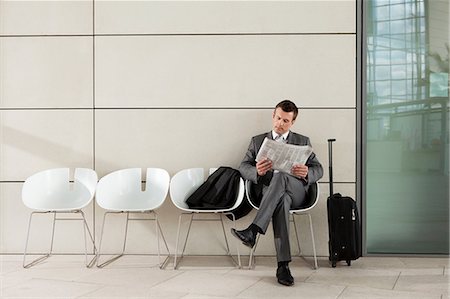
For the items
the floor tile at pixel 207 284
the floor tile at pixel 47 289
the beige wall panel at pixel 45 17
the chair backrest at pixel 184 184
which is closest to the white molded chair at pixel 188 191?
the chair backrest at pixel 184 184

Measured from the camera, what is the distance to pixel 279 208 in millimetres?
4707

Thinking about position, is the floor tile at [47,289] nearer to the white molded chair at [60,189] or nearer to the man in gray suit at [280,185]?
the white molded chair at [60,189]

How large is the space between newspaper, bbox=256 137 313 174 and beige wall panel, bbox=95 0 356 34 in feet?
4.68

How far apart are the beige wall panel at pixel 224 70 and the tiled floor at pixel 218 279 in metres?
1.53

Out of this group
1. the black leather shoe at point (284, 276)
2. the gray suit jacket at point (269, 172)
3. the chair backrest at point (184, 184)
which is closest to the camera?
the black leather shoe at point (284, 276)

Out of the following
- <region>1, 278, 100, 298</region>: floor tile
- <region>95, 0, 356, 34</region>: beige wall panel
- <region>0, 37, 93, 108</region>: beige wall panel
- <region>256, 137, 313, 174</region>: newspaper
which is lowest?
<region>1, 278, 100, 298</region>: floor tile

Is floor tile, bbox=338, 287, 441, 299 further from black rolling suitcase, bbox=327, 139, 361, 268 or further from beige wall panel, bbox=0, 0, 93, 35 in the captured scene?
beige wall panel, bbox=0, 0, 93, 35

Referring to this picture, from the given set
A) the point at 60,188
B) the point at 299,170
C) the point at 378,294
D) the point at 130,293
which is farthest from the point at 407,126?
the point at 60,188

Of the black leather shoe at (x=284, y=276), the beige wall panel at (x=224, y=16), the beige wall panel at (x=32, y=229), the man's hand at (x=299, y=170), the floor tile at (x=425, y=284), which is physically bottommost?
the floor tile at (x=425, y=284)

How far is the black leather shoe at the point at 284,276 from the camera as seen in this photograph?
4.41m

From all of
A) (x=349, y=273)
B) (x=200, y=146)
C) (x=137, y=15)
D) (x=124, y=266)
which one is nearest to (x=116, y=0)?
(x=137, y=15)

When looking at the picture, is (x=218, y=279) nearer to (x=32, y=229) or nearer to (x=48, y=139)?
(x=32, y=229)

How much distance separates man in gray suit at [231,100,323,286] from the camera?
14.9 ft

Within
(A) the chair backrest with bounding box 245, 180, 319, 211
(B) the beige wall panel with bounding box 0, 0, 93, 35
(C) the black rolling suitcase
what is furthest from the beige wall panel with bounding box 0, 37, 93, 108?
(C) the black rolling suitcase
